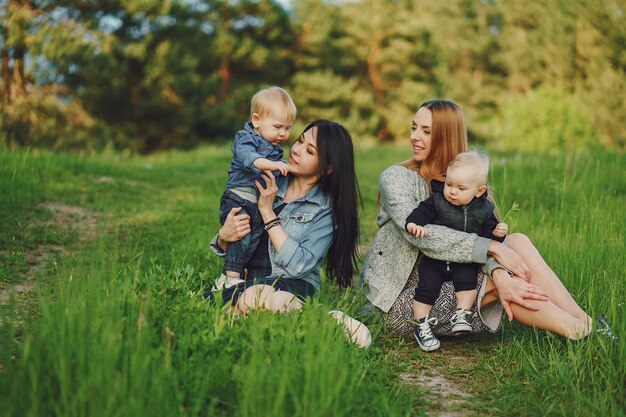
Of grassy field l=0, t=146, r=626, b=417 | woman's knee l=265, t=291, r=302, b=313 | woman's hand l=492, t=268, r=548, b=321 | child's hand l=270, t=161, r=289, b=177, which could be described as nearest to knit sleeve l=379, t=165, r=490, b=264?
woman's hand l=492, t=268, r=548, b=321

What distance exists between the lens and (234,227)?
3418mm

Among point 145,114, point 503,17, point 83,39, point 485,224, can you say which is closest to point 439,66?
point 503,17

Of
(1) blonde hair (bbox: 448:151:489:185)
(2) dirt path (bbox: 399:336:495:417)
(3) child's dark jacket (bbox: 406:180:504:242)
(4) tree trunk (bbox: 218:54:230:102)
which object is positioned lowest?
(2) dirt path (bbox: 399:336:495:417)

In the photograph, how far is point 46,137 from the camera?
16562mm

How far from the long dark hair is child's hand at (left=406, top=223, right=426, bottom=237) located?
1.27ft

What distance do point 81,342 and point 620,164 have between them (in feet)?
20.3

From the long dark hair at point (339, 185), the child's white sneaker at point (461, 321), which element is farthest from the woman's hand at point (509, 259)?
the long dark hair at point (339, 185)

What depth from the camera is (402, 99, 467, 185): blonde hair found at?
353 centimetres

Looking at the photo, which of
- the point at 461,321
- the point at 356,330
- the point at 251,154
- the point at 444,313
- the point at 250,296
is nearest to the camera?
the point at 356,330

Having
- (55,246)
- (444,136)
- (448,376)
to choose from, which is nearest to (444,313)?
(448,376)

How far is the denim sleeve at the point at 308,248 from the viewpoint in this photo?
3254 millimetres

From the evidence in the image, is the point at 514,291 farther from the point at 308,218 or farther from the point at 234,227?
the point at 234,227

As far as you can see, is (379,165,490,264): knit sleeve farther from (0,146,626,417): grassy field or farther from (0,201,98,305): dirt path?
(0,201,98,305): dirt path

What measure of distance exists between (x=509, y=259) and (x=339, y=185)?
3.37 ft
